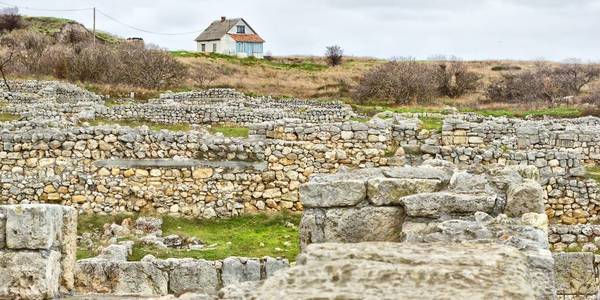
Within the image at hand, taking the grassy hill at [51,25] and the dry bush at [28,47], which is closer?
the dry bush at [28,47]

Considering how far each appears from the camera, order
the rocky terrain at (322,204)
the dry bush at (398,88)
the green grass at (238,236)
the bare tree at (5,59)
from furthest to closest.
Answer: the dry bush at (398,88) → the bare tree at (5,59) → the green grass at (238,236) → the rocky terrain at (322,204)

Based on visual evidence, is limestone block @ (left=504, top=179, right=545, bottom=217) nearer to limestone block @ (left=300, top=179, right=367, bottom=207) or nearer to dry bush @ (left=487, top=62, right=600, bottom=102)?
limestone block @ (left=300, top=179, right=367, bottom=207)

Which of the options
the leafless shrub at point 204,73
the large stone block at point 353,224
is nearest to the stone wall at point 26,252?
the large stone block at point 353,224

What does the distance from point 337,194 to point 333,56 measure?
79829 millimetres

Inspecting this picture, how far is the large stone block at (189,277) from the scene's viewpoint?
28.4 feet

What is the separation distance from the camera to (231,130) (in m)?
26.5

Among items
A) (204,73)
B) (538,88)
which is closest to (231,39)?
(204,73)

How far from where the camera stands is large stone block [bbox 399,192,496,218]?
6.75 meters

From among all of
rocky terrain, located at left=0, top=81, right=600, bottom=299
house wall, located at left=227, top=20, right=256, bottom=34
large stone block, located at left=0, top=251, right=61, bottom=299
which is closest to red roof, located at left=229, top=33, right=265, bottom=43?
house wall, located at left=227, top=20, right=256, bottom=34

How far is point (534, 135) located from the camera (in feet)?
62.4

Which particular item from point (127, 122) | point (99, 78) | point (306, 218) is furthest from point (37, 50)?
point (306, 218)

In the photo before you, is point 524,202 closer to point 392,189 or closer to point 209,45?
point 392,189

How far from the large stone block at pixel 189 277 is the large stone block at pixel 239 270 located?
0.61 feet

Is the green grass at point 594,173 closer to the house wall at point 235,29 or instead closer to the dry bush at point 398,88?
the dry bush at point 398,88
